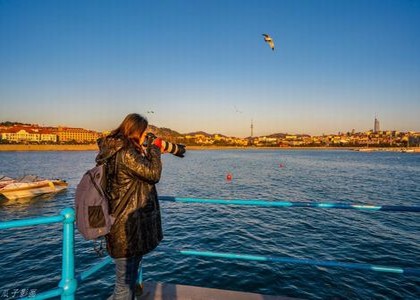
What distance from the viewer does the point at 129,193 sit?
2451 millimetres

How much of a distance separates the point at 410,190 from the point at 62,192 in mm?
34614

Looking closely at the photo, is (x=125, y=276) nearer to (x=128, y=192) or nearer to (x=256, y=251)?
(x=128, y=192)

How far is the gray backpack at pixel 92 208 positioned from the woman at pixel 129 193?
0.18 m

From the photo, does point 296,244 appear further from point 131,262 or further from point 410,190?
point 410,190

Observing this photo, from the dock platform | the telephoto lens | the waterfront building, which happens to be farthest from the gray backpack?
the waterfront building

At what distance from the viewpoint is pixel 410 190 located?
28578 millimetres

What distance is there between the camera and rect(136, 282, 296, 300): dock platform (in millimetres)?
3303

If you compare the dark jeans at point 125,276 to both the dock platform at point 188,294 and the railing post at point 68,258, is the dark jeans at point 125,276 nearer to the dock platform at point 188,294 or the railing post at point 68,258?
the railing post at point 68,258

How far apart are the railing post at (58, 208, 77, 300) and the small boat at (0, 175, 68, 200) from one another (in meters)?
26.6

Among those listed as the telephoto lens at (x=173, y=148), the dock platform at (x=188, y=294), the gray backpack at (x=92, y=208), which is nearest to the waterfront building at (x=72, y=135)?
the dock platform at (x=188, y=294)

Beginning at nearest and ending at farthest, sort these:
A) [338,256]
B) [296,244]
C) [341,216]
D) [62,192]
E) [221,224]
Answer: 1. [338,256]
2. [296,244]
3. [221,224]
4. [341,216]
5. [62,192]

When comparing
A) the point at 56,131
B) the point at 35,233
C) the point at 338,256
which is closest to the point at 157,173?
the point at 338,256

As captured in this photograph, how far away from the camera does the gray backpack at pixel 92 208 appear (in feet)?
7.07

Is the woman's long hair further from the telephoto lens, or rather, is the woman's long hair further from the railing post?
the railing post
